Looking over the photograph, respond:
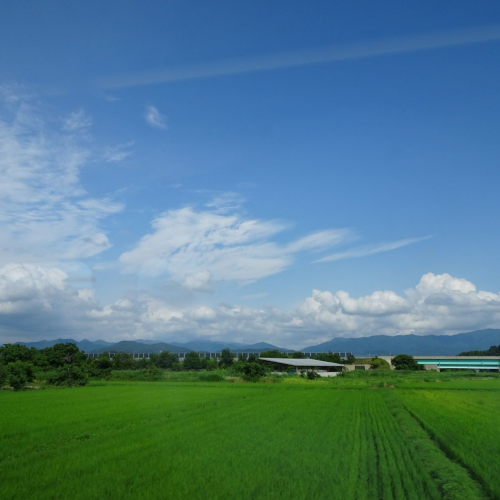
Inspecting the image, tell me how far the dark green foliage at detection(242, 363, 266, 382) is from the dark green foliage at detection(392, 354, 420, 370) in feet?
149

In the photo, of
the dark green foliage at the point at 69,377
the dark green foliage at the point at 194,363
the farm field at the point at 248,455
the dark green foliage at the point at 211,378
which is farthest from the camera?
the dark green foliage at the point at 194,363

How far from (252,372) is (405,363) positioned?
47730mm

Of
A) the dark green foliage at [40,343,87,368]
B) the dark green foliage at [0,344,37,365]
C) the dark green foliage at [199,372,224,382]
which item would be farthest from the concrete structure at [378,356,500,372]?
the dark green foliage at [0,344,37,365]

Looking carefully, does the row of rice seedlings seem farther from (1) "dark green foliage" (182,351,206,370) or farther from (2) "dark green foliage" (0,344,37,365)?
(1) "dark green foliage" (182,351,206,370)

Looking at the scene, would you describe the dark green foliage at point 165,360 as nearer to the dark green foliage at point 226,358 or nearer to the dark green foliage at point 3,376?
the dark green foliage at point 226,358

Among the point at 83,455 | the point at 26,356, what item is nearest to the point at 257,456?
the point at 83,455

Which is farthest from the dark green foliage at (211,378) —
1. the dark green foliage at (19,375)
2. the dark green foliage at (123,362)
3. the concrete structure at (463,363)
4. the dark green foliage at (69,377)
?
the concrete structure at (463,363)

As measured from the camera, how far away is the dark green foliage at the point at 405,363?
88.8m

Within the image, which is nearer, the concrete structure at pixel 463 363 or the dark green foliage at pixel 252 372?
the dark green foliage at pixel 252 372

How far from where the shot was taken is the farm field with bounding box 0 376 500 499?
8258 millimetres

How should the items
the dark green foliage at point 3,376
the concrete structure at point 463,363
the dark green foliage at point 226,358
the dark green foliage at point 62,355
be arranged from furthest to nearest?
1. the concrete structure at point 463,363
2. the dark green foliage at point 226,358
3. the dark green foliage at point 62,355
4. the dark green foliage at point 3,376

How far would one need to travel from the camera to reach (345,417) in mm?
19141

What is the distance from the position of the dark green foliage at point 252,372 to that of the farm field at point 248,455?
1360 inches

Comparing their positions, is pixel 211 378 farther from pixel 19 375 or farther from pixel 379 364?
pixel 379 364
